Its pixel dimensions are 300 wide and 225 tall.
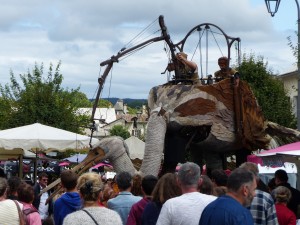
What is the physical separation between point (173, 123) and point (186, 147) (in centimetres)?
84

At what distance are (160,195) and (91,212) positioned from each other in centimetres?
132

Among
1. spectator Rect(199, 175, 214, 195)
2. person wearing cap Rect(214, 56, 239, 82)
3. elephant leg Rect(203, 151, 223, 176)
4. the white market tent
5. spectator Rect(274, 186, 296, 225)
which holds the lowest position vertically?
spectator Rect(274, 186, 296, 225)

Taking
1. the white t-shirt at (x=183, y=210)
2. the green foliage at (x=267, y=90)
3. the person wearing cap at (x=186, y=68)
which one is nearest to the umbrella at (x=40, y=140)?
the person wearing cap at (x=186, y=68)

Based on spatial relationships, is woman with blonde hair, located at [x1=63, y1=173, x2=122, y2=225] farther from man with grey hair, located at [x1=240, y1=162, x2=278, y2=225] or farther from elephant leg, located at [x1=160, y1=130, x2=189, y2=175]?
elephant leg, located at [x1=160, y1=130, x2=189, y2=175]

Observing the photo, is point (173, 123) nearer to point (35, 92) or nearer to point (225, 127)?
point (225, 127)

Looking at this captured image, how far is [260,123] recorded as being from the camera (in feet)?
64.6

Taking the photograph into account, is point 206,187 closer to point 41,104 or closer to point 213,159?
point 213,159

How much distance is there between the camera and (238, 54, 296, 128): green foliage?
45.5 meters

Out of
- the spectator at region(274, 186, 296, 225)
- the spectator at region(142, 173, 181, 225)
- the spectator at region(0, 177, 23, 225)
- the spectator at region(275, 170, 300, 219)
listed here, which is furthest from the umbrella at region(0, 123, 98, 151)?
the spectator at region(142, 173, 181, 225)

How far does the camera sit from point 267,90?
47.2 metres

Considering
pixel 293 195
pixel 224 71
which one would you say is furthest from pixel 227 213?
pixel 224 71

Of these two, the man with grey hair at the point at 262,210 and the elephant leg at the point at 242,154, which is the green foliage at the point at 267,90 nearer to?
the elephant leg at the point at 242,154

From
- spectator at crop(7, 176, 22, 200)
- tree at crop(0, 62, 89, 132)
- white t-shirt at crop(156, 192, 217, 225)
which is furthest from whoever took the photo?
tree at crop(0, 62, 89, 132)

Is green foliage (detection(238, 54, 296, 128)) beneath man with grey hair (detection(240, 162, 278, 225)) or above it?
above
